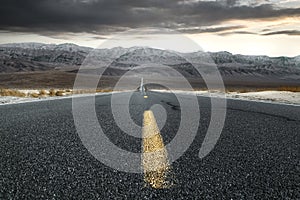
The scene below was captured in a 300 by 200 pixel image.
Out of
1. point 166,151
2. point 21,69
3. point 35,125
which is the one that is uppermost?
point 166,151

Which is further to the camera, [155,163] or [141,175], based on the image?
[155,163]

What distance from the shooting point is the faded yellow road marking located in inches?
97.7

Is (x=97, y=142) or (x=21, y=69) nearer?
(x=97, y=142)

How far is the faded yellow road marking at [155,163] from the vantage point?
2.48 m

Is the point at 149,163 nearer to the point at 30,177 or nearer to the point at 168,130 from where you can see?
the point at 30,177

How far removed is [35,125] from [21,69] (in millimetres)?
171287

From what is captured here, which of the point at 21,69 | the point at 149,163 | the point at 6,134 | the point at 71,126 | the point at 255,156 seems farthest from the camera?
the point at 21,69

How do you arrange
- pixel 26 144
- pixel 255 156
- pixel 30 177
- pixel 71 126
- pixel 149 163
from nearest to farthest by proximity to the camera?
pixel 30 177
pixel 149 163
pixel 255 156
pixel 26 144
pixel 71 126

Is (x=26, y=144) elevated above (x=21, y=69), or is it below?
above

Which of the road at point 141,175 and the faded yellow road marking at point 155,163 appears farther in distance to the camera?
the faded yellow road marking at point 155,163

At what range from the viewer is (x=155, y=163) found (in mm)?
3037

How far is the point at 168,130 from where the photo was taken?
5312mm

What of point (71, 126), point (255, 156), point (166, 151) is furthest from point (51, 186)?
point (71, 126)

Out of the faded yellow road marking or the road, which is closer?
the road
